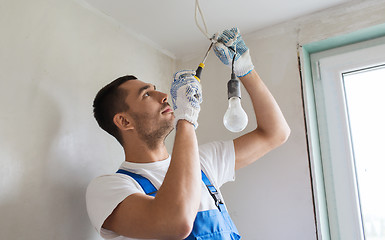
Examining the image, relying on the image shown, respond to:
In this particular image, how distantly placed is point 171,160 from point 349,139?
1018 mm

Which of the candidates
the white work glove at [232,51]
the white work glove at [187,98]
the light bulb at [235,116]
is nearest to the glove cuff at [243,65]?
the white work glove at [232,51]

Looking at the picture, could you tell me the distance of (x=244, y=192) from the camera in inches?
61.2

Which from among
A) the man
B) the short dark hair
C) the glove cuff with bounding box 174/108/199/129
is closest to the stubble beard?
the man

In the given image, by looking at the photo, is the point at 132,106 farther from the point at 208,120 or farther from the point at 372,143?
the point at 372,143

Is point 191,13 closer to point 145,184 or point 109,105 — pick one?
point 109,105

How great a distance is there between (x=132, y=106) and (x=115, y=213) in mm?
487

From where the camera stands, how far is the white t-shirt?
0.90 metres

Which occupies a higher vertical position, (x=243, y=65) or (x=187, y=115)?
(x=243, y=65)

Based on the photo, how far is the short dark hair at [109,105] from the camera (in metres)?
1.27

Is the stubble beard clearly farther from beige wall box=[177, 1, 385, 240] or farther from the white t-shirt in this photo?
beige wall box=[177, 1, 385, 240]

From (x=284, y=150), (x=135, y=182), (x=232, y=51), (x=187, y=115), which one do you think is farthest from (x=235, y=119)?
(x=284, y=150)

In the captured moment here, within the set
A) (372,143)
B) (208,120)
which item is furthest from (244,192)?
(372,143)

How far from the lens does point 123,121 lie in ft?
4.10

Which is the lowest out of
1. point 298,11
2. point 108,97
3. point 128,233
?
point 128,233
